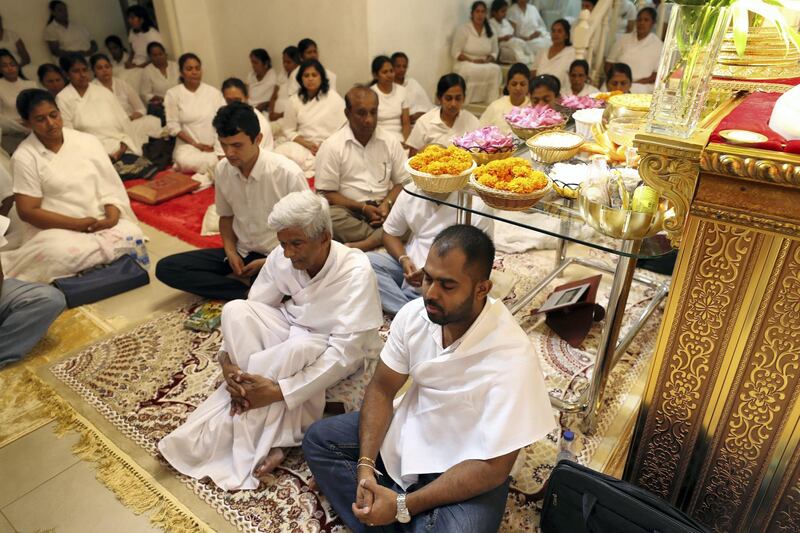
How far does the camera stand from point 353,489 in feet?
6.21

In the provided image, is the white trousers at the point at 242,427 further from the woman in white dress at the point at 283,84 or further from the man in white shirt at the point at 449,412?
the woman in white dress at the point at 283,84

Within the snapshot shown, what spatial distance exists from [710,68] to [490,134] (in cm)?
112

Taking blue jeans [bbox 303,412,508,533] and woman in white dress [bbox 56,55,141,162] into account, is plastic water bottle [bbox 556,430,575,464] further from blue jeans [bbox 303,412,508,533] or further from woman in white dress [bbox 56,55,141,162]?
woman in white dress [bbox 56,55,141,162]

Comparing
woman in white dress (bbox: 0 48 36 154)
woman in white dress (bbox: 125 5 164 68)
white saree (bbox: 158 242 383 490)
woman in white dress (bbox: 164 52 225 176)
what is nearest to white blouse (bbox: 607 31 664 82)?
woman in white dress (bbox: 164 52 225 176)

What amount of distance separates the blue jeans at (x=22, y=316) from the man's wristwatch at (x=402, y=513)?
235cm

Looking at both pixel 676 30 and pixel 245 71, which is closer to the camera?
pixel 676 30

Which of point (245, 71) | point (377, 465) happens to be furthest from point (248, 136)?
point (245, 71)

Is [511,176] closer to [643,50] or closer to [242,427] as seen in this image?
[242,427]

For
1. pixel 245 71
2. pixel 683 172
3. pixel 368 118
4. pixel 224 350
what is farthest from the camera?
pixel 245 71

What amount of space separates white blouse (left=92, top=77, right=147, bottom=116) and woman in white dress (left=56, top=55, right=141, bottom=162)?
674mm

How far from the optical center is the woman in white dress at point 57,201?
335cm

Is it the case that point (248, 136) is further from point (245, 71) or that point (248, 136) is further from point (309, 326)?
point (245, 71)

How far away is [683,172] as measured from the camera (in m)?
1.50

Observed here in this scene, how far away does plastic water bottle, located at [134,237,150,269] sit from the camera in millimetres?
3727
